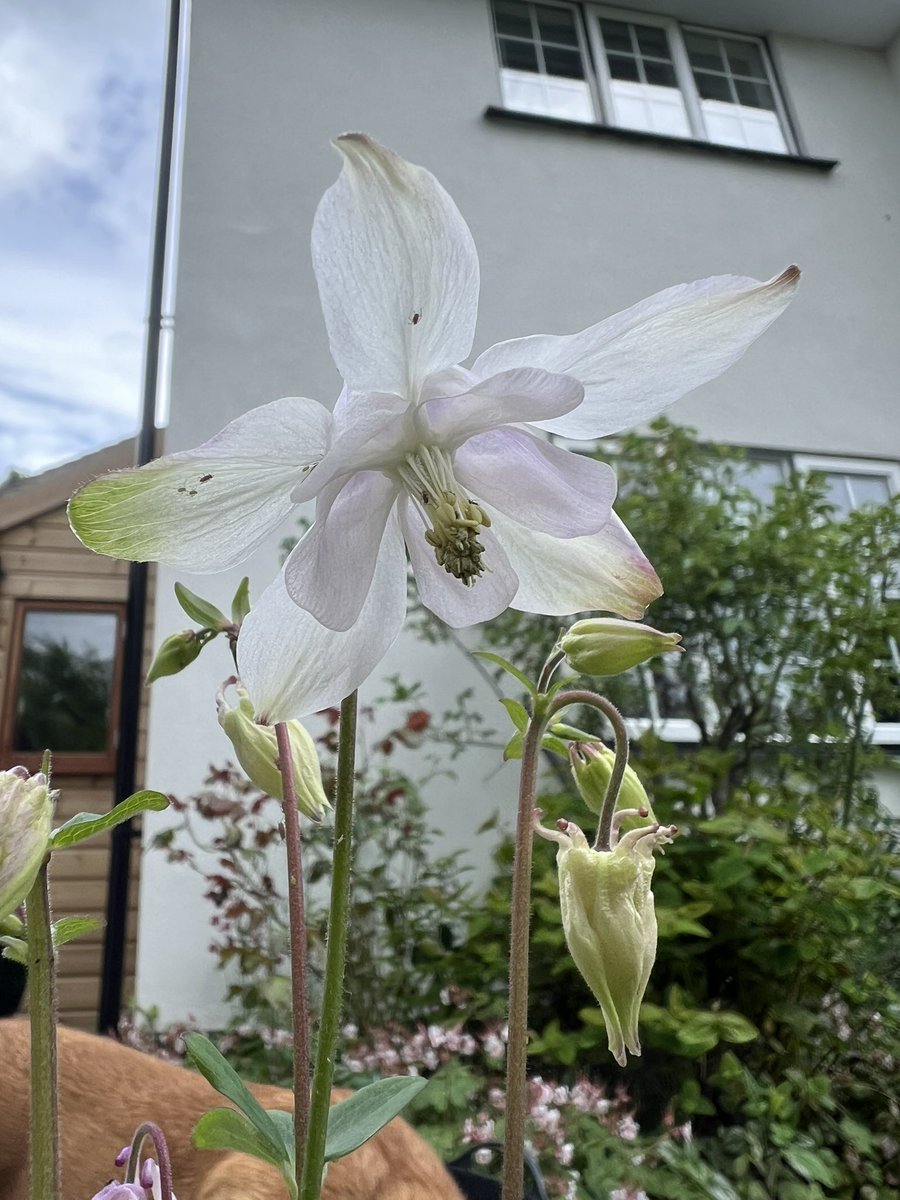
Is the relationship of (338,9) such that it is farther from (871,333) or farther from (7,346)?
(871,333)

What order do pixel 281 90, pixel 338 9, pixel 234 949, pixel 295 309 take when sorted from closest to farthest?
pixel 234 949 < pixel 295 309 < pixel 281 90 < pixel 338 9

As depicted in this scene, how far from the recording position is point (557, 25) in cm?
374

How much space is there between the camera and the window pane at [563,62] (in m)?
3.63

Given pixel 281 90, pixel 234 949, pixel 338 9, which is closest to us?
pixel 234 949

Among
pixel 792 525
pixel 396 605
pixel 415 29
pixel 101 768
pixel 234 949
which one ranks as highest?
pixel 415 29

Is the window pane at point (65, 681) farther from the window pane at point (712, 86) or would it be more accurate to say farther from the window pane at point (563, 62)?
the window pane at point (712, 86)

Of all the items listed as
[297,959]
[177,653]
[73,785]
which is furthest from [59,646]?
[297,959]

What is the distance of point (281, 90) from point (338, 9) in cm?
56

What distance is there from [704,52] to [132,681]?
3.93m

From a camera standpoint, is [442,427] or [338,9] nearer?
[442,427]

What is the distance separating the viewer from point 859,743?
6.88 ft

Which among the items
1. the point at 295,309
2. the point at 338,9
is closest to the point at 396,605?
the point at 295,309

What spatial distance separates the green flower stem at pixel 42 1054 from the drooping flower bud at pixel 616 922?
0.68 feet

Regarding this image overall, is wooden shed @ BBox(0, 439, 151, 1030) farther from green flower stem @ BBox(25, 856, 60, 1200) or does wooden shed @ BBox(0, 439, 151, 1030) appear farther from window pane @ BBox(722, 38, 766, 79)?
window pane @ BBox(722, 38, 766, 79)
